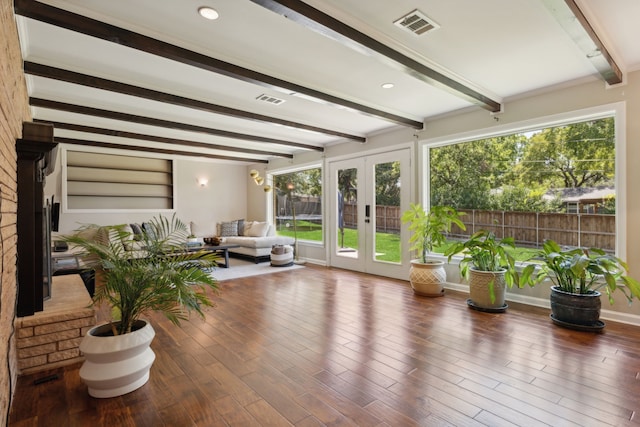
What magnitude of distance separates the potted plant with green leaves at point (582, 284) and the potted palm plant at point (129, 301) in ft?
10.7

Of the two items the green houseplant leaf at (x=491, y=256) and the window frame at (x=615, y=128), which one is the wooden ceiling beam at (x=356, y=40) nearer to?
the window frame at (x=615, y=128)

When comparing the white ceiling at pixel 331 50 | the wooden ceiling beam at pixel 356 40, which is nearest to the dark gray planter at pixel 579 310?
the white ceiling at pixel 331 50

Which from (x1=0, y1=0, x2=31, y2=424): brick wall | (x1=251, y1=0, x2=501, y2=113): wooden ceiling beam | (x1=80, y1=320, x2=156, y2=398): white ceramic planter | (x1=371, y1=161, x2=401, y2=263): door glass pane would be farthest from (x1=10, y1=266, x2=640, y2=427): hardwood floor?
(x1=251, y1=0, x2=501, y2=113): wooden ceiling beam

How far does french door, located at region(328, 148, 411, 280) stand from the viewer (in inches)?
208

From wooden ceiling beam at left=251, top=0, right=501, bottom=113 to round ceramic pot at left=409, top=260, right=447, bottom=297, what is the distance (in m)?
2.17

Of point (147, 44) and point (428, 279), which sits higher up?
point (147, 44)

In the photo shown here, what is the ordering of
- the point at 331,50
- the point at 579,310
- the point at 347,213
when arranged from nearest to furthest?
1. the point at 331,50
2. the point at 579,310
3. the point at 347,213

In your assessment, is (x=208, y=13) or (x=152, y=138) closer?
(x=208, y=13)

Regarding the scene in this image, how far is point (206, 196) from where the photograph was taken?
8469 millimetres

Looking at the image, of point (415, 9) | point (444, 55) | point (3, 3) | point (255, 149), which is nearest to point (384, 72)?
point (444, 55)

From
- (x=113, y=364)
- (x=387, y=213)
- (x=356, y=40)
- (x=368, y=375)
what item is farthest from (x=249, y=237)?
(x=356, y=40)

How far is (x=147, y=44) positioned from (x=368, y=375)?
2947 millimetres

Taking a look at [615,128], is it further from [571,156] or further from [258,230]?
[258,230]

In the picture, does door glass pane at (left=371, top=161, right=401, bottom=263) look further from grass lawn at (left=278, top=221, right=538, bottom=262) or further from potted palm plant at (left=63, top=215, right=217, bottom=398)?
potted palm plant at (left=63, top=215, right=217, bottom=398)
